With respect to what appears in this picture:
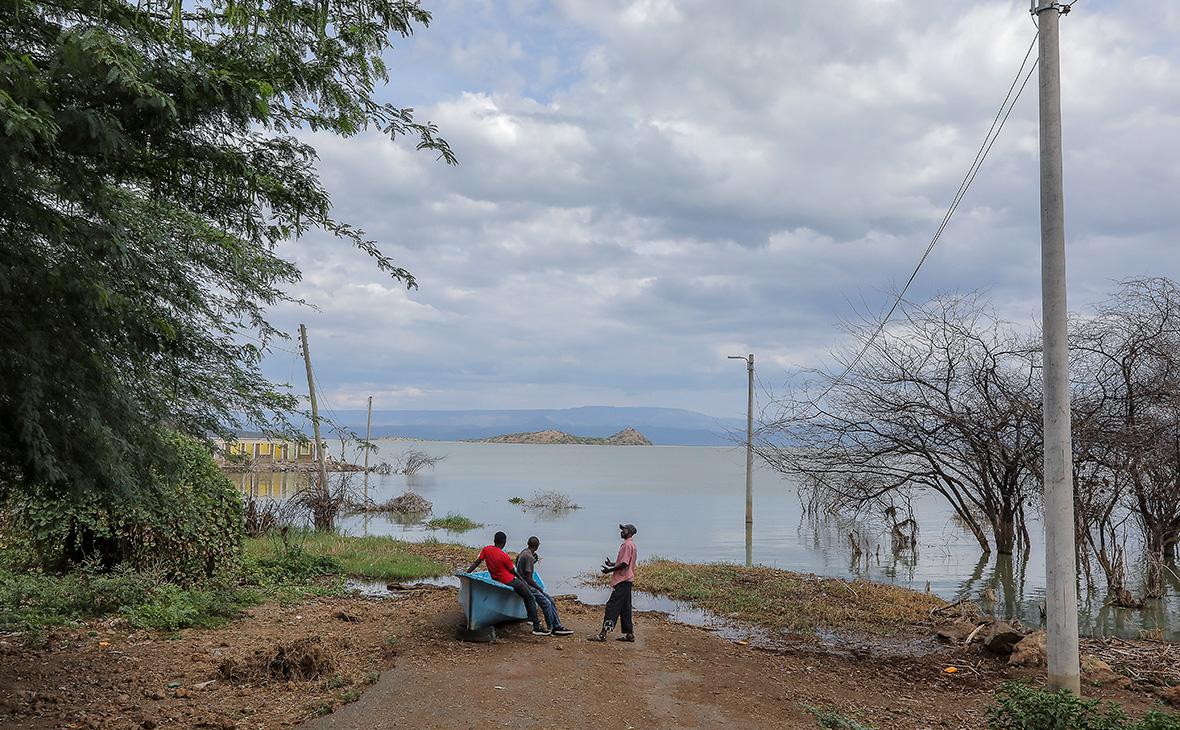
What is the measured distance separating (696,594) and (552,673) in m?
7.69

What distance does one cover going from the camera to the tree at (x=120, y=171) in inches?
191

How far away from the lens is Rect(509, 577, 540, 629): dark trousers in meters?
10.9

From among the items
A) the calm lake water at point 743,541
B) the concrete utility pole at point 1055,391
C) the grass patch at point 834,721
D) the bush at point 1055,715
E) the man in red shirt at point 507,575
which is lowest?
the calm lake water at point 743,541

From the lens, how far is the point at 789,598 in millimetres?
16156

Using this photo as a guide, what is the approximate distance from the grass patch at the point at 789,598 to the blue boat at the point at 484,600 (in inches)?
190

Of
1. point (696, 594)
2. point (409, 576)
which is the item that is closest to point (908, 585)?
point (696, 594)

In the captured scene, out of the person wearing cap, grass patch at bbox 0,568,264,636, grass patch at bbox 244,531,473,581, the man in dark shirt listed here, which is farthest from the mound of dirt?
grass patch at bbox 244,531,473,581

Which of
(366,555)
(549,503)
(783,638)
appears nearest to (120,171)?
(783,638)

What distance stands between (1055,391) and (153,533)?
39.9 ft

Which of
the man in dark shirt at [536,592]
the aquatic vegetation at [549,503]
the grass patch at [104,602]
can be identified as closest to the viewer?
the grass patch at [104,602]

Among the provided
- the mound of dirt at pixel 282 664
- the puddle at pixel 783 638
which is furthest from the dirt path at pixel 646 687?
the mound of dirt at pixel 282 664

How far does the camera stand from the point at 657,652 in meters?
10.8

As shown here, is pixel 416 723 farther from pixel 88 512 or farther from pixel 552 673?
pixel 88 512

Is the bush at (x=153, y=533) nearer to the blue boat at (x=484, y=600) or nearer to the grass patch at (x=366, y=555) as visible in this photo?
the grass patch at (x=366, y=555)
